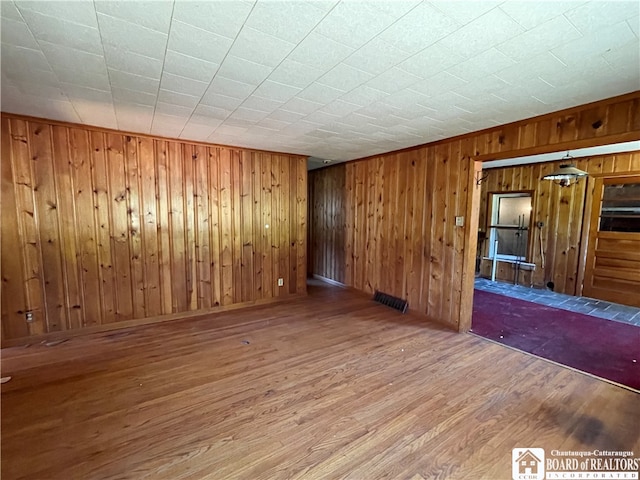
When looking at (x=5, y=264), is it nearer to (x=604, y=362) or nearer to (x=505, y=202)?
(x=604, y=362)

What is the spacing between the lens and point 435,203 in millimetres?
3891

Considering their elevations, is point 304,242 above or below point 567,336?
above

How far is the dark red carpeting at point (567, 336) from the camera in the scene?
2.75m

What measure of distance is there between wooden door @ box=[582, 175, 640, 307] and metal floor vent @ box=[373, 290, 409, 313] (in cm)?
355

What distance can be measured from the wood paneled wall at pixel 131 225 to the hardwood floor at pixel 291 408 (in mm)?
564

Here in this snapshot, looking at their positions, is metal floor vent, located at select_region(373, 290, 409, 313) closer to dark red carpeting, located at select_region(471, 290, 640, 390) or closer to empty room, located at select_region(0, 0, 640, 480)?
empty room, located at select_region(0, 0, 640, 480)

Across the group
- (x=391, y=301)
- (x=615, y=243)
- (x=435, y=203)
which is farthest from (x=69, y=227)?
(x=615, y=243)

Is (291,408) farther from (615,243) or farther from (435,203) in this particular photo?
(615,243)

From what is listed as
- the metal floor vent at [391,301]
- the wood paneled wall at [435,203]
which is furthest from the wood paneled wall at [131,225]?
the metal floor vent at [391,301]

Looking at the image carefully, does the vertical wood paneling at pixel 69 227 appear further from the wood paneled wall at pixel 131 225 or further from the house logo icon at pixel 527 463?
the house logo icon at pixel 527 463

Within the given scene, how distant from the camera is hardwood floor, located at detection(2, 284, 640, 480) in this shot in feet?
5.38

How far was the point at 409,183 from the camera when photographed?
426 centimetres

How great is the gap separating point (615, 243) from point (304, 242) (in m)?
5.22

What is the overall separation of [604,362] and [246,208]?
15.0ft
